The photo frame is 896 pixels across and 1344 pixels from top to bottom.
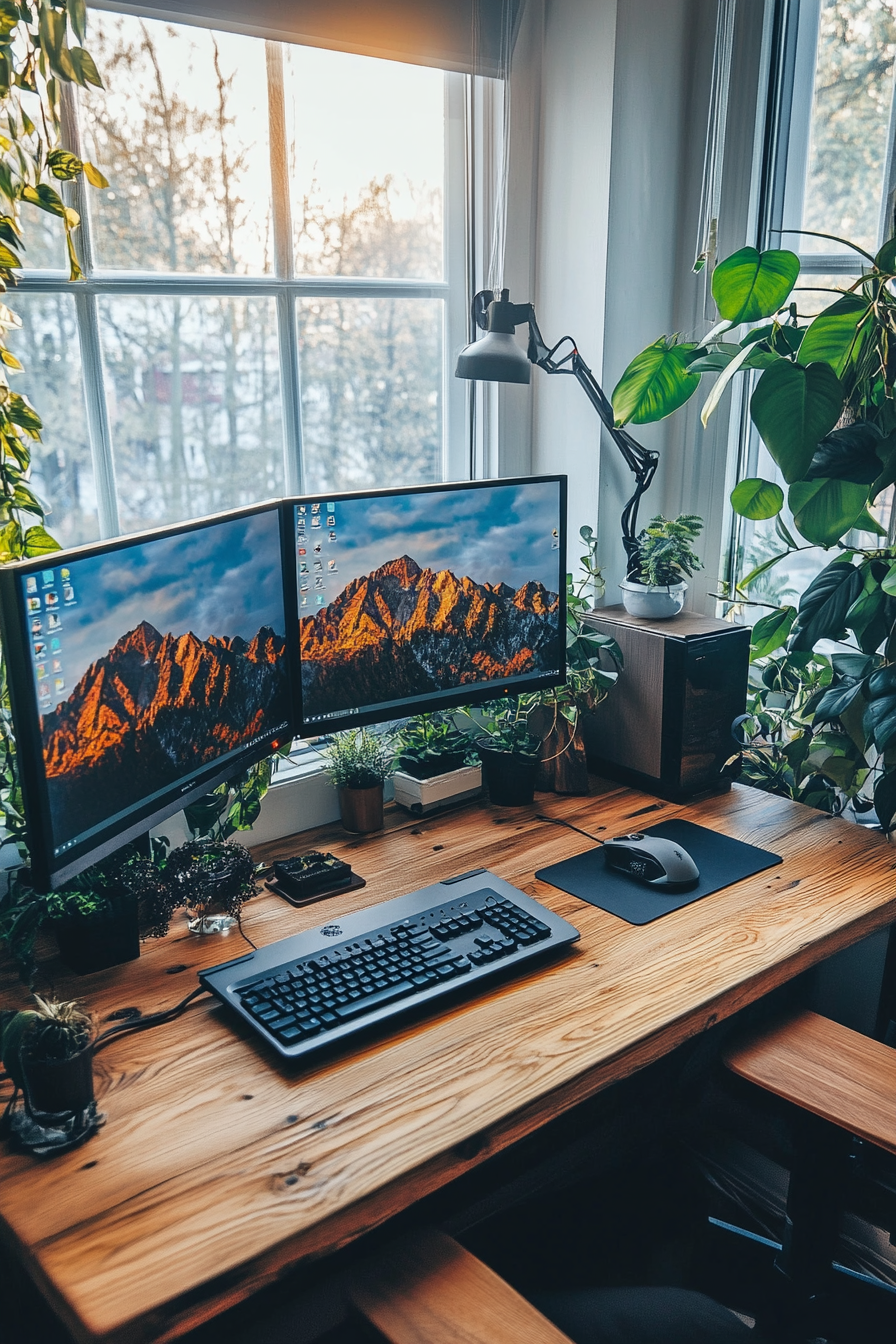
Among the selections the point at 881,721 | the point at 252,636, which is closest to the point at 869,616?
the point at 881,721

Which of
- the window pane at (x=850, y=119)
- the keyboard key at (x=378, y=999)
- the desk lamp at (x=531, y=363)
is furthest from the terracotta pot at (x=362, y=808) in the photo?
the window pane at (x=850, y=119)

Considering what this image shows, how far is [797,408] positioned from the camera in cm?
156

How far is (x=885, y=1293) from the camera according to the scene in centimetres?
141

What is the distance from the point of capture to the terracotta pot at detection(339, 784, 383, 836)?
171 cm

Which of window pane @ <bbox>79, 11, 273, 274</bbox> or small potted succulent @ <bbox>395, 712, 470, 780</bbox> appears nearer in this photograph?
window pane @ <bbox>79, 11, 273, 274</bbox>

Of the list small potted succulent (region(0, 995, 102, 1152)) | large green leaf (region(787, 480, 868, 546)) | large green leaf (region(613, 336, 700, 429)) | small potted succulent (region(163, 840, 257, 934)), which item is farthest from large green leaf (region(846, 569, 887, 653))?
small potted succulent (region(0, 995, 102, 1152))

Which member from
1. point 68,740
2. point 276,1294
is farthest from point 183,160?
point 276,1294

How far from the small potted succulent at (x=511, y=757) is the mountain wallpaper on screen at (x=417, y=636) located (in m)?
0.12

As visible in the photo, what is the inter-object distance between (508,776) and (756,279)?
35.2 inches

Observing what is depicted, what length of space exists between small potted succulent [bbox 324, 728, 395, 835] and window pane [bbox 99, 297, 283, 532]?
45 centimetres

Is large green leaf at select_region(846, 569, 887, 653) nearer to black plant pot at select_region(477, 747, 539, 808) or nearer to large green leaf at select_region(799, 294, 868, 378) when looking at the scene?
large green leaf at select_region(799, 294, 868, 378)

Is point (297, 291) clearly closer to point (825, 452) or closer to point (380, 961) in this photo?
point (825, 452)

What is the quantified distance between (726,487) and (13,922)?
1565 mm

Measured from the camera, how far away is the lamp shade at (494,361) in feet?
5.72
